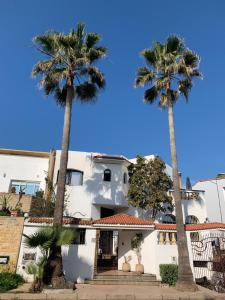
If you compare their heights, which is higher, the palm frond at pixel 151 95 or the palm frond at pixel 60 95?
the palm frond at pixel 151 95

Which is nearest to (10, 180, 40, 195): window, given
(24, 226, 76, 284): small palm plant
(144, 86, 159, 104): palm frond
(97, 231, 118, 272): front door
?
(97, 231, 118, 272): front door

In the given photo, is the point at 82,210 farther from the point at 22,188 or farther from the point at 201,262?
the point at 201,262

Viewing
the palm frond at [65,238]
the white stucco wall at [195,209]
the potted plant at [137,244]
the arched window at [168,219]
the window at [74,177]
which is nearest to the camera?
the palm frond at [65,238]

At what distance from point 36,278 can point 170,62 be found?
16.1m

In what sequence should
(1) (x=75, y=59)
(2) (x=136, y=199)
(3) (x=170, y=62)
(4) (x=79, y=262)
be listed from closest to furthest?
1. (4) (x=79, y=262)
2. (1) (x=75, y=59)
3. (3) (x=170, y=62)
4. (2) (x=136, y=199)

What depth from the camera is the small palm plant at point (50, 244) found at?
12773 mm

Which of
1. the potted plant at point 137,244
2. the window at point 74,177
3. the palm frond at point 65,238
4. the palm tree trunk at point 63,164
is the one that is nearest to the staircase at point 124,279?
the potted plant at point 137,244

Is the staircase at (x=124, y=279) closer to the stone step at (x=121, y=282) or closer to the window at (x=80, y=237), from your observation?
the stone step at (x=121, y=282)

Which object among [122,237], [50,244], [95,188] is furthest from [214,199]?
[50,244]

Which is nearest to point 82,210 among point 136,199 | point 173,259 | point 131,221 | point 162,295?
point 136,199

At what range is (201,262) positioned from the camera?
16.8 metres

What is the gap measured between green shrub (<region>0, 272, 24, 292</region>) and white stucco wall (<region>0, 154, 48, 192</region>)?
1188 cm

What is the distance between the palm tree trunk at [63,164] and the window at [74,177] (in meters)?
10.2

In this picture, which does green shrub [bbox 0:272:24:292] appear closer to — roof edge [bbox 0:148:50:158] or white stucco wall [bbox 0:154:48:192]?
white stucco wall [bbox 0:154:48:192]
